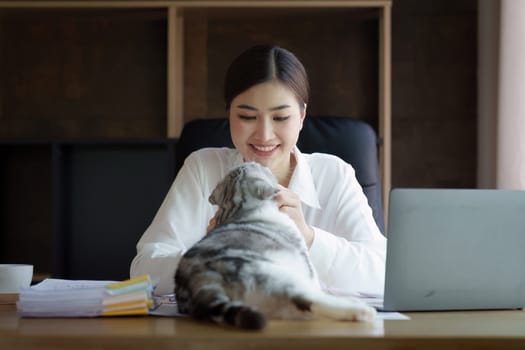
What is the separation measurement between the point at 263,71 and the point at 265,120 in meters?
0.11

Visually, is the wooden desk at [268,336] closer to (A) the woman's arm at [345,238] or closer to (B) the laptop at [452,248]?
(B) the laptop at [452,248]

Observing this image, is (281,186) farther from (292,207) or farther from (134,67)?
(134,67)

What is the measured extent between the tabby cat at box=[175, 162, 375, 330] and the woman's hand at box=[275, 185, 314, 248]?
84 millimetres

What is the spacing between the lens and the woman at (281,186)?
146 centimetres

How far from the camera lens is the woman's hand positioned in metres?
1.18

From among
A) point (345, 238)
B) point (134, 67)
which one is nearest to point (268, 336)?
point (345, 238)

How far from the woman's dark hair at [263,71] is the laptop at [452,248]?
0.53 m

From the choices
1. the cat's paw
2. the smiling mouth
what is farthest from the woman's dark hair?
the cat's paw

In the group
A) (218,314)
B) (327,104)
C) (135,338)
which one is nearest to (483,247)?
(218,314)

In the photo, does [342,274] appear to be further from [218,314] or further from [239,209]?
[218,314]

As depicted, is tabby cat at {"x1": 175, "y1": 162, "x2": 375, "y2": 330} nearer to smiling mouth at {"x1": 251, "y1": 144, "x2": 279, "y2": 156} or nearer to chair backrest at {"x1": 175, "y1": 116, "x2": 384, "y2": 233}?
smiling mouth at {"x1": 251, "y1": 144, "x2": 279, "y2": 156}

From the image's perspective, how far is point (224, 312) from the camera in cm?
94

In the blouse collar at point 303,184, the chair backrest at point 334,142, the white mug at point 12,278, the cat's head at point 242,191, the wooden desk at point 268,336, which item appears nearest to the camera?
the wooden desk at point 268,336

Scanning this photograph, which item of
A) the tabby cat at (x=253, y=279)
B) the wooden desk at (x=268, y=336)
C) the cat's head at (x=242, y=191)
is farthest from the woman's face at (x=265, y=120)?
the wooden desk at (x=268, y=336)
